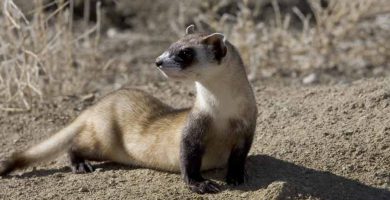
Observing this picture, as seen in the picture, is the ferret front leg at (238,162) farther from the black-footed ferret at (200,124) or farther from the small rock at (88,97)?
the small rock at (88,97)

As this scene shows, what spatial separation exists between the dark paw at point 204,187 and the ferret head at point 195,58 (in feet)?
1.63

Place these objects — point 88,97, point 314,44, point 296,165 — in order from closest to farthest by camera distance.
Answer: point 296,165 → point 88,97 → point 314,44

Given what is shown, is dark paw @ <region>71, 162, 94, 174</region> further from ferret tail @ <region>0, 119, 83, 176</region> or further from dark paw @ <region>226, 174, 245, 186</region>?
dark paw @ <region>226, 174, 245, 186</region>

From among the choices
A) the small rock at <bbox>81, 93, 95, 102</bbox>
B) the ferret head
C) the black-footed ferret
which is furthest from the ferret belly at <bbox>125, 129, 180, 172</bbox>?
the small rock at <bbox>81, 93, 95, 102</bbox>

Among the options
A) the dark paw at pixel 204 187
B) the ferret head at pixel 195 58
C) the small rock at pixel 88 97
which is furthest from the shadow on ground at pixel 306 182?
the small rock at pixel 88 97

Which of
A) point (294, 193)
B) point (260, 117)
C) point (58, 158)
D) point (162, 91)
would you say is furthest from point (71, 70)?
point (294, 193)

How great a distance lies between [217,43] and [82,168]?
44.8 inches

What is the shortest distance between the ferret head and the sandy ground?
0.56 metres

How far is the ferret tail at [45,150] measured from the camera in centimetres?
453

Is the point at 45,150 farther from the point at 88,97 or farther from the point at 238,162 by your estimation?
the point at 88,97

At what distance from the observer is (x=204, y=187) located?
3.85 meters

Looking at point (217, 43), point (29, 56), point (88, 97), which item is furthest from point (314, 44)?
point (217, 43)

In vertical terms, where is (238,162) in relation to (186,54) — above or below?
below

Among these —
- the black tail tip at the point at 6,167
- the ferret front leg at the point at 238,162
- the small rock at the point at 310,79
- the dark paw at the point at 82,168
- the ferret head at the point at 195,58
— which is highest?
the ferret head at the point at 195,58
